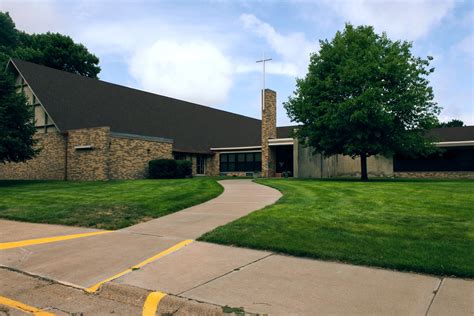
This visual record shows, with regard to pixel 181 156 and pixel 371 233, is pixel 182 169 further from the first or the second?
pixel 371 233

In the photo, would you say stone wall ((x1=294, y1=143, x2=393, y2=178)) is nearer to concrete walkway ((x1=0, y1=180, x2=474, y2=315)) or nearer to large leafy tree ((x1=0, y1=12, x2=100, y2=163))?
large leafy tree ((x1=0, y1=12, x2=100, y2=163))

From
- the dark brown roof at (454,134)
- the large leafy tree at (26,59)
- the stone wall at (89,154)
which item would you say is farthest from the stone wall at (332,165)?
the large leafy tree at (26,59)

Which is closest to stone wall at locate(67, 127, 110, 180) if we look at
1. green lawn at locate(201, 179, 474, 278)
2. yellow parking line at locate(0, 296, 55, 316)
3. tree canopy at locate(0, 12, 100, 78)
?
green lawn at locate(201, 179, 474, 278)

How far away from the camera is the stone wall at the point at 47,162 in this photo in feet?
85.5

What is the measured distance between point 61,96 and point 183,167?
32.7 feet

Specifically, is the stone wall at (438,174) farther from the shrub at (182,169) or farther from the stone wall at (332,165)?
the shrub at (182,169)

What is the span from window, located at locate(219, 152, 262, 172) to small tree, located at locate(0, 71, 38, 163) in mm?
17940

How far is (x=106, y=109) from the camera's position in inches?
1195

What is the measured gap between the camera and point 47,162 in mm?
26828

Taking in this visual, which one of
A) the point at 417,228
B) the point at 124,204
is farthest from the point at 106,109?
the point at 417,228

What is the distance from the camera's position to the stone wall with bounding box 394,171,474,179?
99.2 feet

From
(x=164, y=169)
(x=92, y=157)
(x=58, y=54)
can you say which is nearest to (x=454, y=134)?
(x=164, y=169)

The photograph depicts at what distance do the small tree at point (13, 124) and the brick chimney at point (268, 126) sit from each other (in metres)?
17.1

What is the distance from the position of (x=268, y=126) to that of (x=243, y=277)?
27.7 metres
